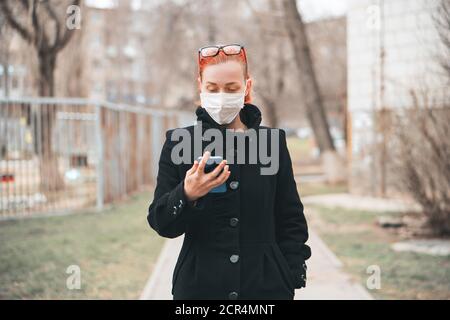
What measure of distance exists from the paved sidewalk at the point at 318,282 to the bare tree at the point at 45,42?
5.64 meters

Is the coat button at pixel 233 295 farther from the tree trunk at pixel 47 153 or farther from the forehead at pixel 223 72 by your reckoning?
the tree trunk at pixel 47 153

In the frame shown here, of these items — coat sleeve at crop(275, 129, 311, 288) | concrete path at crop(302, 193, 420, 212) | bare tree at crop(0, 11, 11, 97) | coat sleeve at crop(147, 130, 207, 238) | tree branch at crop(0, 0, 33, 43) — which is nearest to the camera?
coat sleeve at crop(147, 130, 207, 238)

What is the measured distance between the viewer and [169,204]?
2.19 meters

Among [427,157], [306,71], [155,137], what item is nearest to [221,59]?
[427,157]

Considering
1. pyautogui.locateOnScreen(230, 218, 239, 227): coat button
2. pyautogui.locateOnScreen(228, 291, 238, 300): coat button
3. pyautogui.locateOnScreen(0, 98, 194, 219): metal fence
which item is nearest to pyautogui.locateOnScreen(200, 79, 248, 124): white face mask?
pyautogui.locateOnScreen(230, 218, 239, 227): coat button

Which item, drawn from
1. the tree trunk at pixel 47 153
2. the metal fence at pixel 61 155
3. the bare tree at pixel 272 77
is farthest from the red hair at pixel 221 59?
the bare tree at pixel 272 77

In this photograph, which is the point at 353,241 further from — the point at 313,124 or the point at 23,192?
the point at 313,124

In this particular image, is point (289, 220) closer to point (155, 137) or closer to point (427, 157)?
point (427, 157)

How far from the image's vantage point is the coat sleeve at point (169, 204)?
217 centimetres

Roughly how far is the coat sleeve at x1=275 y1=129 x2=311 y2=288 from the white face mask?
0.26m

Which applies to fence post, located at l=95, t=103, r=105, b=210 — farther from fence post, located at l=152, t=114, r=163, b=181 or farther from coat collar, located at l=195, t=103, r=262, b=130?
coat collar, located at l=195, t=103, r=262, b=130

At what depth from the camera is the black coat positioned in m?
2.29

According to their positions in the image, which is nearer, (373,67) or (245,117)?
(245,117)

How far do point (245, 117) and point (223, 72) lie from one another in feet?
0.75
